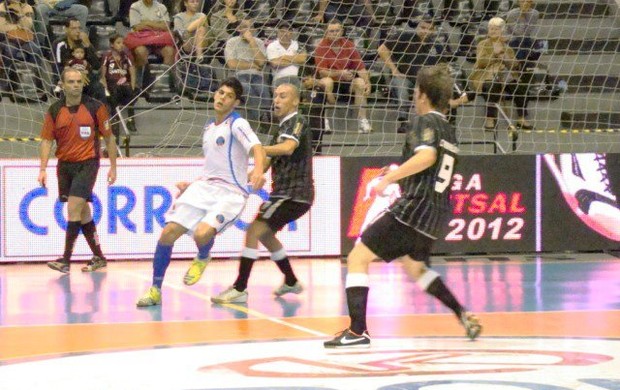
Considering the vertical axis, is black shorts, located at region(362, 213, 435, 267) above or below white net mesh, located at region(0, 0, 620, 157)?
below

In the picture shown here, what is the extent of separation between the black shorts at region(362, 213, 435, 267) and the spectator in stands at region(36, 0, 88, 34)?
9322 millimetres

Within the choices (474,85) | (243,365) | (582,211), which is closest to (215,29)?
(474,85)

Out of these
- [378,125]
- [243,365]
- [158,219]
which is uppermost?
[378,125]

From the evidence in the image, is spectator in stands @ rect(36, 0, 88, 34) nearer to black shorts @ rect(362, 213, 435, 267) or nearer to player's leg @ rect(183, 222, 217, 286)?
player's leg @ rect(183, 222, 217, 286)

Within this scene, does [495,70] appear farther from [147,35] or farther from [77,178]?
[77,178]

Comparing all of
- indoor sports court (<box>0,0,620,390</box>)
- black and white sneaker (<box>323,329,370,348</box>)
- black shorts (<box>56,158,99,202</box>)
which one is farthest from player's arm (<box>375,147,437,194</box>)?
black shorts (<box>56,158,99,202</box>)

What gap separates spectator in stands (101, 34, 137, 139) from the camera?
15.7 meters

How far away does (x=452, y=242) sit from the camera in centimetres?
1488

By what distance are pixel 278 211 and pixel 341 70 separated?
17.0ft

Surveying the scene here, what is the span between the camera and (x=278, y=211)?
10.8 metres

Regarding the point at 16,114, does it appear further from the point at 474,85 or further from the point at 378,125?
the point at 474,85

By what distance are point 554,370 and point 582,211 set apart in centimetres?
793

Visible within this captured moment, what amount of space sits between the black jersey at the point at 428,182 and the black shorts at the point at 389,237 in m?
0.05

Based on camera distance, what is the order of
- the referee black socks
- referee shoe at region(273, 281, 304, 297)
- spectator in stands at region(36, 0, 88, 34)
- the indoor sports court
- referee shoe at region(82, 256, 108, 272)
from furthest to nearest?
spectator in stands at region(36, 0, 88, 34)
referee shoe at region(82, 256, 108, 272)
the referee black socks
referee shoe at region(273, 281, 304, 297)
the indoor sports court
